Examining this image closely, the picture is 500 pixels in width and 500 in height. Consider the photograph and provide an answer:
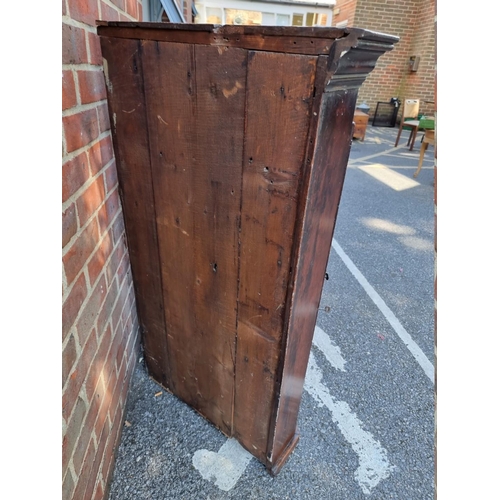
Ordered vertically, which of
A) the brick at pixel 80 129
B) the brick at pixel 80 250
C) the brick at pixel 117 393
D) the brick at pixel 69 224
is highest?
the brick at pixel 80 129

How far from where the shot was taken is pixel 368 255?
10.8 ft

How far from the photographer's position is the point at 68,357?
0.96 m

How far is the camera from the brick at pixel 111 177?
4.25ft

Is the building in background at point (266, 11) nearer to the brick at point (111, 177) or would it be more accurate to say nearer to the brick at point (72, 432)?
the brick at point (111, 177)

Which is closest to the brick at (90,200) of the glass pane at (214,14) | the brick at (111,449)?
the brick at (111,449)

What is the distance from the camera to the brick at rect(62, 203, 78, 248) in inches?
35.7

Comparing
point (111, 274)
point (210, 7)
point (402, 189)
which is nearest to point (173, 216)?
point (111, 274)

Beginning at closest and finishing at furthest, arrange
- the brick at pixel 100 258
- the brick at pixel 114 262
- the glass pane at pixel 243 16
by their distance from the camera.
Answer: the brick at pixel 100 258
the brick at pixel 114 262
the glass pane at pixel 243 16

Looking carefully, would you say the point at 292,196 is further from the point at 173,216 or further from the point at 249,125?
the point at 173,216

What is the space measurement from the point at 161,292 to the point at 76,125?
0.76 m

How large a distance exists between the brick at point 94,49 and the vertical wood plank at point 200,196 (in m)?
0.17

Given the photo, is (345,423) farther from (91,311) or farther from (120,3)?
(120,3)

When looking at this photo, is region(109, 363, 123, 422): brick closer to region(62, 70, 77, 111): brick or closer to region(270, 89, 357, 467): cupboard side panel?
region(270, 89, 357, 467): cupboard side panel

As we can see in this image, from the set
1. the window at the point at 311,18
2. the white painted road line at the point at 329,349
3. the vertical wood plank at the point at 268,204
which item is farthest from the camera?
the window at the point at 311,18
